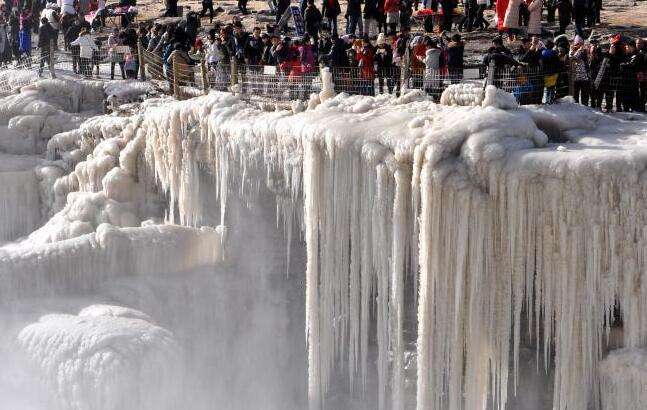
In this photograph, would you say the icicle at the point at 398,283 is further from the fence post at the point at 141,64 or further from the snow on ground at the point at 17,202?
the fence post at the point at 141,64

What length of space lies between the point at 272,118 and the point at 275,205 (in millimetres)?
1797

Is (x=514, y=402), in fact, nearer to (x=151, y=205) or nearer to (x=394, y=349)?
(x=394, y=349)

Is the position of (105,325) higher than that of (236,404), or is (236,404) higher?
(105,325)

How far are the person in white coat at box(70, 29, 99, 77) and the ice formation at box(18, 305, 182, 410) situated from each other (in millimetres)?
9167

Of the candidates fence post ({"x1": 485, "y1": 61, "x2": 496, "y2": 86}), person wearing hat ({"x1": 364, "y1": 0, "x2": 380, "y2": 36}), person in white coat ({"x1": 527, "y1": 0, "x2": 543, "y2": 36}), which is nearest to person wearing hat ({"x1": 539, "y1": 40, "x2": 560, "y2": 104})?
fence post ({"x1": 485, "y1": 61, "x2": 496, "y2": 86})

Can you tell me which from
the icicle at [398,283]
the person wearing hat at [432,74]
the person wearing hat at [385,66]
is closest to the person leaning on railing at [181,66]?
the person wearing hat at [385,66]

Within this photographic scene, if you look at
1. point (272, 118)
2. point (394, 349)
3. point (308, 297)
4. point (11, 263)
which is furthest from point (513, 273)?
point (11, 263)

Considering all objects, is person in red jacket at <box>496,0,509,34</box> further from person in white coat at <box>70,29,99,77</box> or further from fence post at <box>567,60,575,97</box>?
person in white coat at <box>70,29,99,77</box>

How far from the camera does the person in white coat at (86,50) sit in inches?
1025

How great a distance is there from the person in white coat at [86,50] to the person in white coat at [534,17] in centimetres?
875

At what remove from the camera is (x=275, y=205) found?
20.2 meters

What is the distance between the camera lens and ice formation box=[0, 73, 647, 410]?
51.2 ft

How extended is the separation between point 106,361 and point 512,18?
425 inches

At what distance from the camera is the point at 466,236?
15.9 metres
